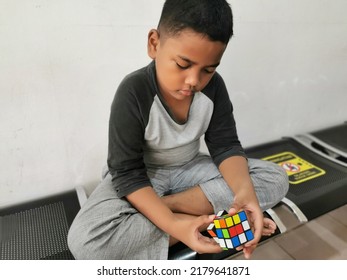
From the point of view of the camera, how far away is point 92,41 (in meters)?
0.92

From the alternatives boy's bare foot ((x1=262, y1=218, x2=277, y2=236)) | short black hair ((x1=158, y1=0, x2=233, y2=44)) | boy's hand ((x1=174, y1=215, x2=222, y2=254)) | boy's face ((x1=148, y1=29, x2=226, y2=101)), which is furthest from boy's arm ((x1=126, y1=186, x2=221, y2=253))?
short black hair ((x1=158, y1=0, x2=233, y2=44))

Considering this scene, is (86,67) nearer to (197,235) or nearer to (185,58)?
(185,58)

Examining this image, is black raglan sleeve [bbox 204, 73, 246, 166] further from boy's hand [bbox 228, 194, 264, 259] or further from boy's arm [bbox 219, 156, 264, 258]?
boy's hand [bbox 228, 194, 264, 259]

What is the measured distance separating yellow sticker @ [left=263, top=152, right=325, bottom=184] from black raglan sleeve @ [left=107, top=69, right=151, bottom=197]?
25.5 inches

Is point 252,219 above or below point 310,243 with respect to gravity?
above

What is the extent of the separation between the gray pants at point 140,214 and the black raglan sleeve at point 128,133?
0.06 m

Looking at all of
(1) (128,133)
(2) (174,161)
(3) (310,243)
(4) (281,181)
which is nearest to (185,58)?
(1) (128,133)

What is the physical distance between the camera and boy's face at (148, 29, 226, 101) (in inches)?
22.4

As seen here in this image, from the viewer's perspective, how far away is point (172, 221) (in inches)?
26.5

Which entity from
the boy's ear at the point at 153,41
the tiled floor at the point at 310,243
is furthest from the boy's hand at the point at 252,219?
the boy's ear at the point at 153,41

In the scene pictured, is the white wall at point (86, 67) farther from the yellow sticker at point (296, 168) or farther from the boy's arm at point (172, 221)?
the boy's arm at point (172, 221)

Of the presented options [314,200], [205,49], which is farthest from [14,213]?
[314,200]

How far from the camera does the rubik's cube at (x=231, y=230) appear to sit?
0.58 m

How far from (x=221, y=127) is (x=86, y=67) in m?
0.47
